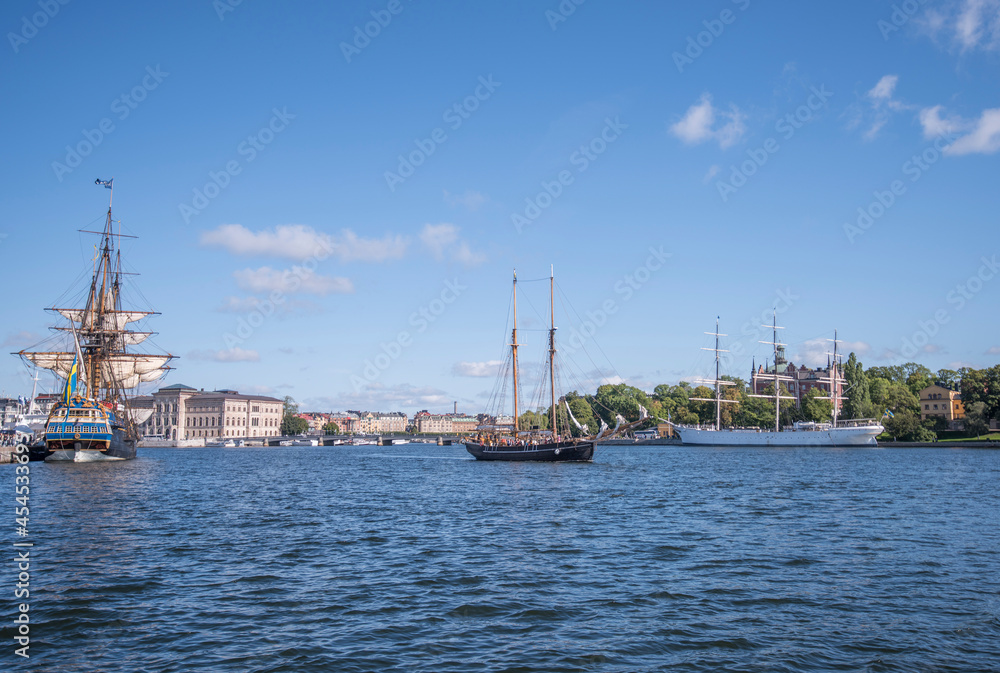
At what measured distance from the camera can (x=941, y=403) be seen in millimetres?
140000

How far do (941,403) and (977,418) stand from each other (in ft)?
100

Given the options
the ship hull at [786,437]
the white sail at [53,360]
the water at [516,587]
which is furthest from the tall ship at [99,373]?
the ship hull at [786,437]

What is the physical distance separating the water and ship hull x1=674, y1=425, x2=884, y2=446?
344 feet

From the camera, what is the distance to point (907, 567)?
19.0 meters

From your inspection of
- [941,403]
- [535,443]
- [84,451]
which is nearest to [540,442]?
[535,443]

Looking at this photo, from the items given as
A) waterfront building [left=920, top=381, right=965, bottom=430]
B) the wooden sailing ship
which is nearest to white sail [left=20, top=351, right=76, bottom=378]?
the wooden sailing ship

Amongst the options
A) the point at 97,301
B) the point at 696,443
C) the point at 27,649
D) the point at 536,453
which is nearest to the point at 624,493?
the point at 27,649

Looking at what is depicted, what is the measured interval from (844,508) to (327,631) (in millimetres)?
27443

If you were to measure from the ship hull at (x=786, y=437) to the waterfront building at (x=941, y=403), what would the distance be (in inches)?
636

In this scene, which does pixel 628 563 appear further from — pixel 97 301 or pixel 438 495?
pixel 97 301

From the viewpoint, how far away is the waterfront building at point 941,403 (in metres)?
138

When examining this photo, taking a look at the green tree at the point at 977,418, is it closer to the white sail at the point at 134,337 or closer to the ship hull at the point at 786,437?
the ship hull at the point at 786,437

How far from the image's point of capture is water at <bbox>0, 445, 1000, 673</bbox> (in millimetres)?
12227

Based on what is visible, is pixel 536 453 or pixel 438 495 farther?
pixel 536 453
